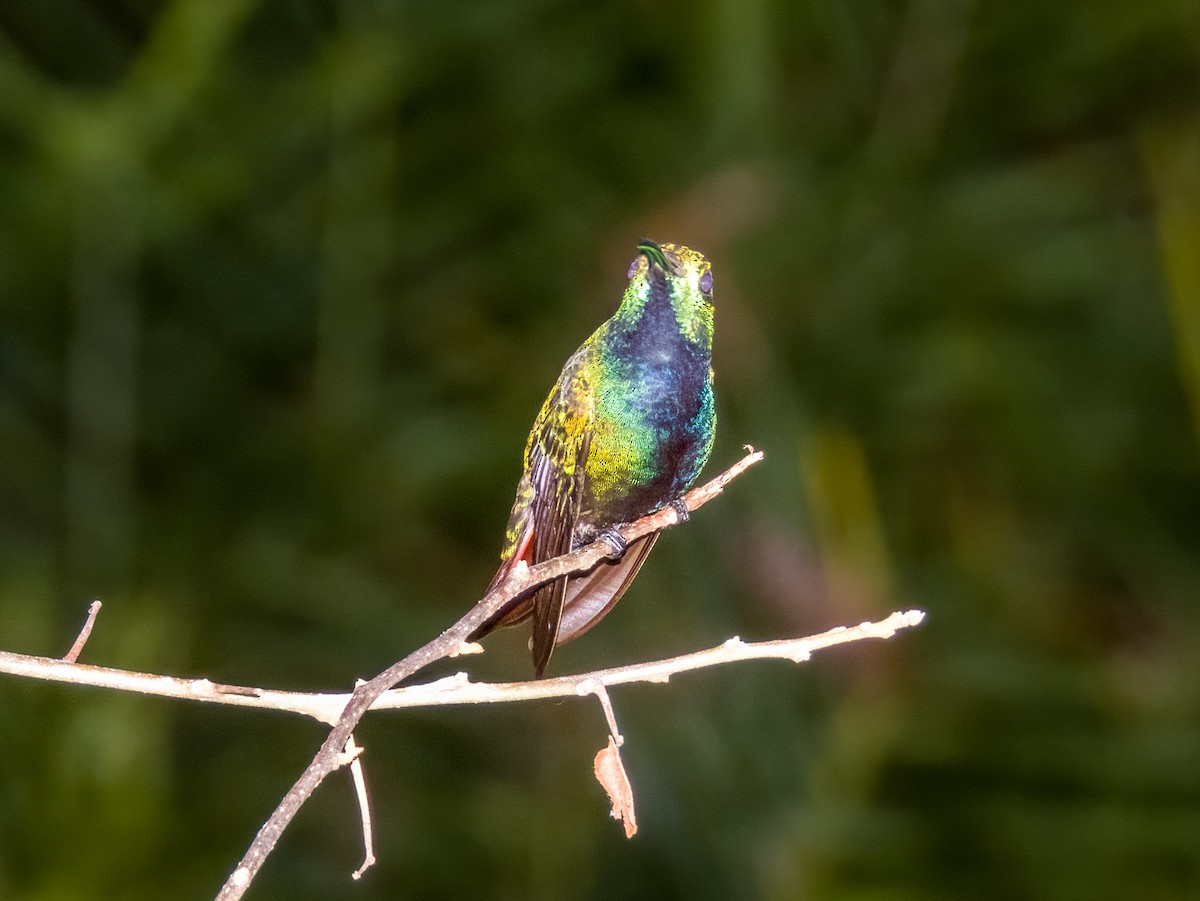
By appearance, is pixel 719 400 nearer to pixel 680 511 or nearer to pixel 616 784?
pixel 680 511

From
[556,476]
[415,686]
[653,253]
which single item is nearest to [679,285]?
[653,253]

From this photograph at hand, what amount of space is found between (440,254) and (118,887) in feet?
9.28

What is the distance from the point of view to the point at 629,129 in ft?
16.9

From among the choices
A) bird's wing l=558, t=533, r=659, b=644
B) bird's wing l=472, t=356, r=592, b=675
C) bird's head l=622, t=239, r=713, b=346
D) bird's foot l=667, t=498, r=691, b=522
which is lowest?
bird's wing l=558, t=533, r=659, b=644

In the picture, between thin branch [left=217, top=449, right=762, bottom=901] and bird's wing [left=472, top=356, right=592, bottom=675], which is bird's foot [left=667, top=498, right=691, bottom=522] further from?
bird's wing [left=472, top=356, right=592, bottom=675]

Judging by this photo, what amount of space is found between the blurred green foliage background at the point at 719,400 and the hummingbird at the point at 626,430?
1.21 metres

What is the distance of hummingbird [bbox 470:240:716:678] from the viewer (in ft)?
8.41

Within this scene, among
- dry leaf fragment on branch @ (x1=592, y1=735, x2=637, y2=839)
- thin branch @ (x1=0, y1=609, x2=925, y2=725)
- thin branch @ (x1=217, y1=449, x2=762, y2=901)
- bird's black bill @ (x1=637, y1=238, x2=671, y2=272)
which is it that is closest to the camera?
thin branch @ (x1=217, y1=449, x2=762, y2=901)

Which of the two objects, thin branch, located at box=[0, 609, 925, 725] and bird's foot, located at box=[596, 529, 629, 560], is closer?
thin branch, located at box=[0, 609, 925, 725]

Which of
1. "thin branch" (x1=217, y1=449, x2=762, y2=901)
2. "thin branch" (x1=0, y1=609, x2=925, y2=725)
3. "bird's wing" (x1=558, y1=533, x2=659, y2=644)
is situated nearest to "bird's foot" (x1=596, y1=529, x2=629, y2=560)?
"thin branch" (x1=217, y1=449, x2=762, y2=901)

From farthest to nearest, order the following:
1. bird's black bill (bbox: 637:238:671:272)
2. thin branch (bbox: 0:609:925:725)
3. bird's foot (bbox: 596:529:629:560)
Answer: bird's black bill (bbox: 637:238:671:272) → bird's foot (bbox: 596:529:629:560) → thin branch (bbox: 0:609:925:725)

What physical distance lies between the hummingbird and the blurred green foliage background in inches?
47.6

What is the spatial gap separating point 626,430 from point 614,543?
0.27 metres

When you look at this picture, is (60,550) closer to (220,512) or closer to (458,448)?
(220,512)
